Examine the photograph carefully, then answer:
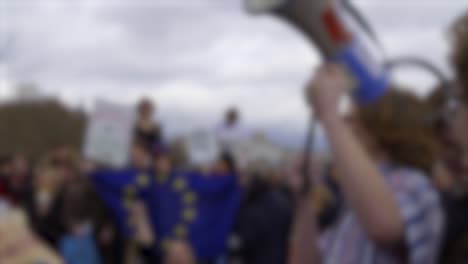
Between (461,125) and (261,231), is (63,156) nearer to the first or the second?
(261,231)

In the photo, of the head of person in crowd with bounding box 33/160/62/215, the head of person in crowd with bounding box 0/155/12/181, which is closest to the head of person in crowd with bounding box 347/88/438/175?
the head of person in crowd with bounding box 33/160/62/215

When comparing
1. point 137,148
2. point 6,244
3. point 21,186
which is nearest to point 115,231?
point 137,148

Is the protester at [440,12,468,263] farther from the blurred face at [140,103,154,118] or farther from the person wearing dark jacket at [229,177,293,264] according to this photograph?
the blurred face at [140,103,154,118]

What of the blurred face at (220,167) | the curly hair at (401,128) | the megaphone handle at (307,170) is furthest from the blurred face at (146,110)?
the curly hair at (401,128)

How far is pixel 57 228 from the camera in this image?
4.43 metres

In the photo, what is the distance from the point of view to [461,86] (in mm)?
1455

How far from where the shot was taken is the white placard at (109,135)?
4613 mm

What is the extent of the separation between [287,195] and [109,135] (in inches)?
55.7

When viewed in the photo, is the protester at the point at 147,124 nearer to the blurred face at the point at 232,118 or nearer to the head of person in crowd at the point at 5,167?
the head of person in crowd at the point at 5,167

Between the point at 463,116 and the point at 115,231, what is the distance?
327cm

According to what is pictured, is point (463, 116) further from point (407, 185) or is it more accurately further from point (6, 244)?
point (6, 244)

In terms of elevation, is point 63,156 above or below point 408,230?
below

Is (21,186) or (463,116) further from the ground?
(463,116)

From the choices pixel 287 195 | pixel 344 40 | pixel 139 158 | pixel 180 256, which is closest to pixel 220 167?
pixel 287 195
